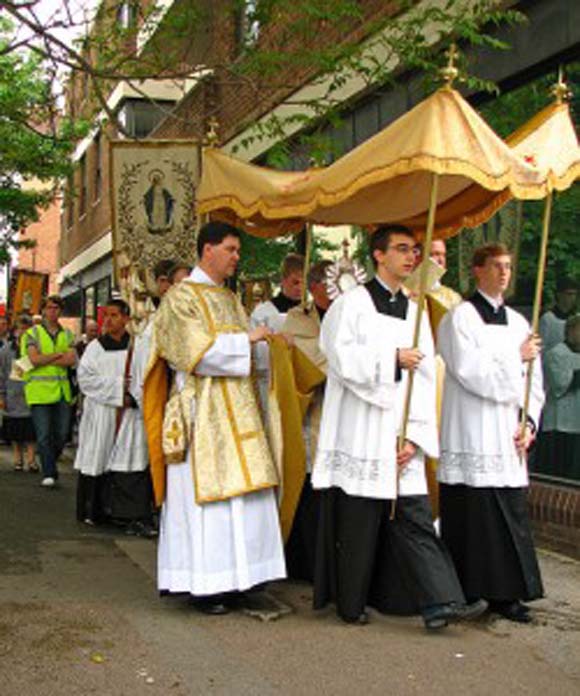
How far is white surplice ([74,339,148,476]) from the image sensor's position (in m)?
9.02

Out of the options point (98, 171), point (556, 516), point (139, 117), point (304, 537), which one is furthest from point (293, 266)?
point (98, 171)

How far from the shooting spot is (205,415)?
6.06 meters

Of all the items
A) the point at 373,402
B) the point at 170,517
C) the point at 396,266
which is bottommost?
the point at 170,517

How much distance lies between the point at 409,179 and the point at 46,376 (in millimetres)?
6286

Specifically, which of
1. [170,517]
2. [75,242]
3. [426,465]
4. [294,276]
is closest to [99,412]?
[294,276]

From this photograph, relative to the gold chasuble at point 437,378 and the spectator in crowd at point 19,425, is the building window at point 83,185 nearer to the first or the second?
the spectator in crowd at point 19,425

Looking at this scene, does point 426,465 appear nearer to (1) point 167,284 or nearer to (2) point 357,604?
(2) point 357,604

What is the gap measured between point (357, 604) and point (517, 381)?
151 centimetres

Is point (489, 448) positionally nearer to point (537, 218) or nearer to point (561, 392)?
point (561, 392)

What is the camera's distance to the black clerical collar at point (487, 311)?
6.12 metres

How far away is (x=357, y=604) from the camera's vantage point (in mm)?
5695

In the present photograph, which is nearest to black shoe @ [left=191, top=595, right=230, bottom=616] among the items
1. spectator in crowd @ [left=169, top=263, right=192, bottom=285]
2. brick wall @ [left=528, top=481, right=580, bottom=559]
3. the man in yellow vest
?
spectator in crowd @ [left=169, top=263, right=192, bottom=285]

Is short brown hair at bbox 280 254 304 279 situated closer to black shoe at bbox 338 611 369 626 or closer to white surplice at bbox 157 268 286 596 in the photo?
white surplice at bbox 157 268 286 596

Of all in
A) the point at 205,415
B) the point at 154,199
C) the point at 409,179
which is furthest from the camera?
the point at 154,199
